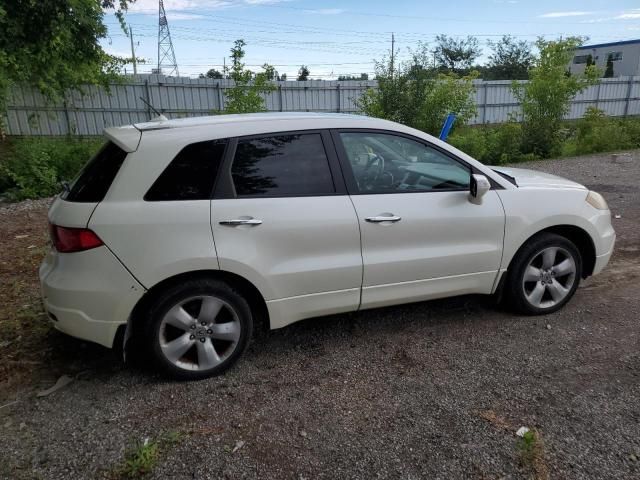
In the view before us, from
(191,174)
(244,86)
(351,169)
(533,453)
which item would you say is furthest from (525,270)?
(244,86)

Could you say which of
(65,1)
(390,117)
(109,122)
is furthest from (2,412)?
(109,122)

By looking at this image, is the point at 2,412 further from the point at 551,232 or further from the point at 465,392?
the point at 551,232

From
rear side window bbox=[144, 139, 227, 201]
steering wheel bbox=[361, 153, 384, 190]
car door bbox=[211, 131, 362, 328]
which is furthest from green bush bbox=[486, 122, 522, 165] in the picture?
rear side window bbox=[144, 139, 227, 201]

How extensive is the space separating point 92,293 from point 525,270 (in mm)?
3191

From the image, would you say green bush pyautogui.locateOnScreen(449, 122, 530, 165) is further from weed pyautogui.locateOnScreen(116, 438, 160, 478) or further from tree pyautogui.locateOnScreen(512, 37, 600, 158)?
weed pyautogui.locateOnScreen(116, 438, 160, 478)

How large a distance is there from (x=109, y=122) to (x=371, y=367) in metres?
14.5

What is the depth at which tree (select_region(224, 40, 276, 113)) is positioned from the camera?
434 inches

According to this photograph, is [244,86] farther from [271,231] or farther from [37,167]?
[271,231]

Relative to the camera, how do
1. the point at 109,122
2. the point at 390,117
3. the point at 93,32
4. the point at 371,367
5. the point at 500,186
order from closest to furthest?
the point at 371,367 < the point at 500,186 < the point at 93,32 < the point at 390,117 < the point at 109,122

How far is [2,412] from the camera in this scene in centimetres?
310

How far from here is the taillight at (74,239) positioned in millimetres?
3025

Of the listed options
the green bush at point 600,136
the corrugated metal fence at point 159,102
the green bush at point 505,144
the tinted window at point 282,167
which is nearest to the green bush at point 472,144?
the green bush at point 505,144

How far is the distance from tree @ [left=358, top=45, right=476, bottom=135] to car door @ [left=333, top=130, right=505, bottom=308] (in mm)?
9338

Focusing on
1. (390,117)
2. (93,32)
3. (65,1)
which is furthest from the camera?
(390,117)
